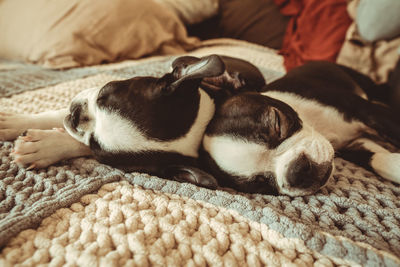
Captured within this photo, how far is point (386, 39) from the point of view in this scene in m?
1.74

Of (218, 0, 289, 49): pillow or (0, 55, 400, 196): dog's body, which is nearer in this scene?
(0, 55, 400, 196): dog's body

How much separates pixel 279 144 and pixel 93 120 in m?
0.64

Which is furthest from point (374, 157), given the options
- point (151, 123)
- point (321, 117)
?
point (151, 123)

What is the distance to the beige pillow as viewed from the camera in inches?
76.2

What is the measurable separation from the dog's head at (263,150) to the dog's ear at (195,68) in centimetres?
20

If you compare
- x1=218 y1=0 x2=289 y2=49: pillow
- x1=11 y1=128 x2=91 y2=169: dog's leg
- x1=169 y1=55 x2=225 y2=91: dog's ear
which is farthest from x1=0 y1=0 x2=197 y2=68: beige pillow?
x1=169 y1=55 x2=225 y2=91: dog's ear

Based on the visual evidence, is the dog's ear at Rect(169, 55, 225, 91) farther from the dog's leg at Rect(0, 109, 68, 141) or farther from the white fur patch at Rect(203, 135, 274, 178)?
the dog's leg at Rect(0, 109, 68, 141)

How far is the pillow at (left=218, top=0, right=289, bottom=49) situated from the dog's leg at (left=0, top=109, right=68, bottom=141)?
1.87 meters

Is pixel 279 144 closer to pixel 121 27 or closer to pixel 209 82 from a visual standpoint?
pixel 209 82

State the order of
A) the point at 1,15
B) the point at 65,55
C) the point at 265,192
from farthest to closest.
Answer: the point at 1,15, the point at 65,55, the point at 265,192

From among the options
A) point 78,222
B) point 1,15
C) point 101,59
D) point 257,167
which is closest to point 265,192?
point 257,167

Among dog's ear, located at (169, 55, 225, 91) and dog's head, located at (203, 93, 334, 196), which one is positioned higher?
dog's ear, located at (169, 55, 225, 91)

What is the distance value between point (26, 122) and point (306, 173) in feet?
3.19

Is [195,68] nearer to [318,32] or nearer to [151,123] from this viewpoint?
[151,123]
